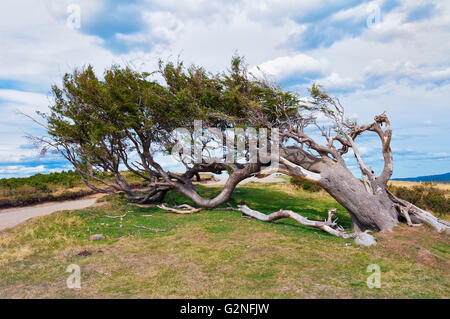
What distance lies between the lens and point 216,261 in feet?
28.7

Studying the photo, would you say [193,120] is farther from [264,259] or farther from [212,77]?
[264,259]

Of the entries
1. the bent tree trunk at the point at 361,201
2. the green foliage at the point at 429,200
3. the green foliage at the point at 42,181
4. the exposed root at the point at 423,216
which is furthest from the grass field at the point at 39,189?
the green foliage at the point at 429,200

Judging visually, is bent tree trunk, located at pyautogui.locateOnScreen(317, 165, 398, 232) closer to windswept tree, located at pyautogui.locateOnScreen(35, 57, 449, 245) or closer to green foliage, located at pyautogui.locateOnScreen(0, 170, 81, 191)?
windswept tree, located at pyautogui.locateOnScreen(35, 57, 449, 245)

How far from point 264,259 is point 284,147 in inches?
372

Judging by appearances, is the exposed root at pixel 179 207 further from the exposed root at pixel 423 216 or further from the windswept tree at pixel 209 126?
the exposed root at pixel 423 216

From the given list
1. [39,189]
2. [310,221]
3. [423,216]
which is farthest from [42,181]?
[423,216]

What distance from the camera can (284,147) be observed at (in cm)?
1720

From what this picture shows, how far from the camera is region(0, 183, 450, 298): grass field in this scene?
6.79m

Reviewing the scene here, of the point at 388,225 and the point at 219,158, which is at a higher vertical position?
the point at 219,158

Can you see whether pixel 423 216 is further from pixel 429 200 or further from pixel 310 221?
pixel 429 200

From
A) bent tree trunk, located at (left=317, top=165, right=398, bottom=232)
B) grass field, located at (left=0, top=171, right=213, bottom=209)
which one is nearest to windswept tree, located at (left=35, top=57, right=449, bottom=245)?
bent tree trunk, located at (left=317, top=165, right=398, bottom=232)

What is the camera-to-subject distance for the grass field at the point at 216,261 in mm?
6789

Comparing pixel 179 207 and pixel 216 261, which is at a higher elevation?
pixel 216 261
